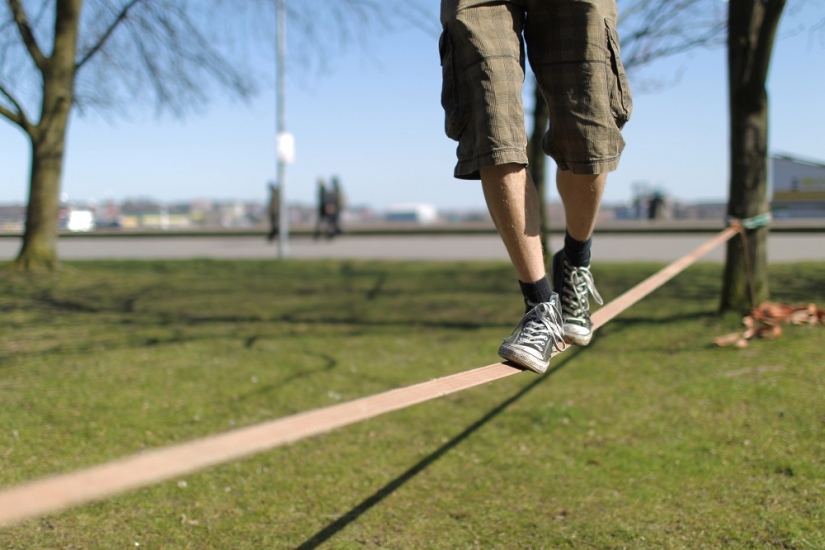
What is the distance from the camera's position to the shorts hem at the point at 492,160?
2400 mm

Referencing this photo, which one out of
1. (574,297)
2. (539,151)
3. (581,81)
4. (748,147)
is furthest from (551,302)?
(539,151)

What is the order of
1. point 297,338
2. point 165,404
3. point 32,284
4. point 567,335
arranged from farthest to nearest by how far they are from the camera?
point 32,284 < point 297,338 < point 165,404 < point 567,335

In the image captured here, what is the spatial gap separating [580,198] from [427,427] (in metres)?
2.20

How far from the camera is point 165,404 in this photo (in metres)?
4.93

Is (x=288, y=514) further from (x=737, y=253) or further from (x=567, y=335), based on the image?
(x=737, y=253)

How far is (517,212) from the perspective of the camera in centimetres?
254

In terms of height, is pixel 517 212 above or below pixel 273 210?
below

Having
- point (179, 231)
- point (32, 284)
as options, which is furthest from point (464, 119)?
point (179, 231)

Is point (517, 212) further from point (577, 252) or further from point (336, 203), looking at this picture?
point (336, 203)

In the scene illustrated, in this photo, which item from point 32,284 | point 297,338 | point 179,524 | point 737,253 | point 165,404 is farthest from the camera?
point 32,284

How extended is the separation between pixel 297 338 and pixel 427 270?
4496mm

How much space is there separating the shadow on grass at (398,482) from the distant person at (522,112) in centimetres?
133

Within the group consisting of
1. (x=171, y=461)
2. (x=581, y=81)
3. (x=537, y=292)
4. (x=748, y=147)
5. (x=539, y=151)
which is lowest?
(x=171, y=461)

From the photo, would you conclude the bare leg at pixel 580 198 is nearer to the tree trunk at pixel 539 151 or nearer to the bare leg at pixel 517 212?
the bare leg at pixel 517 212
